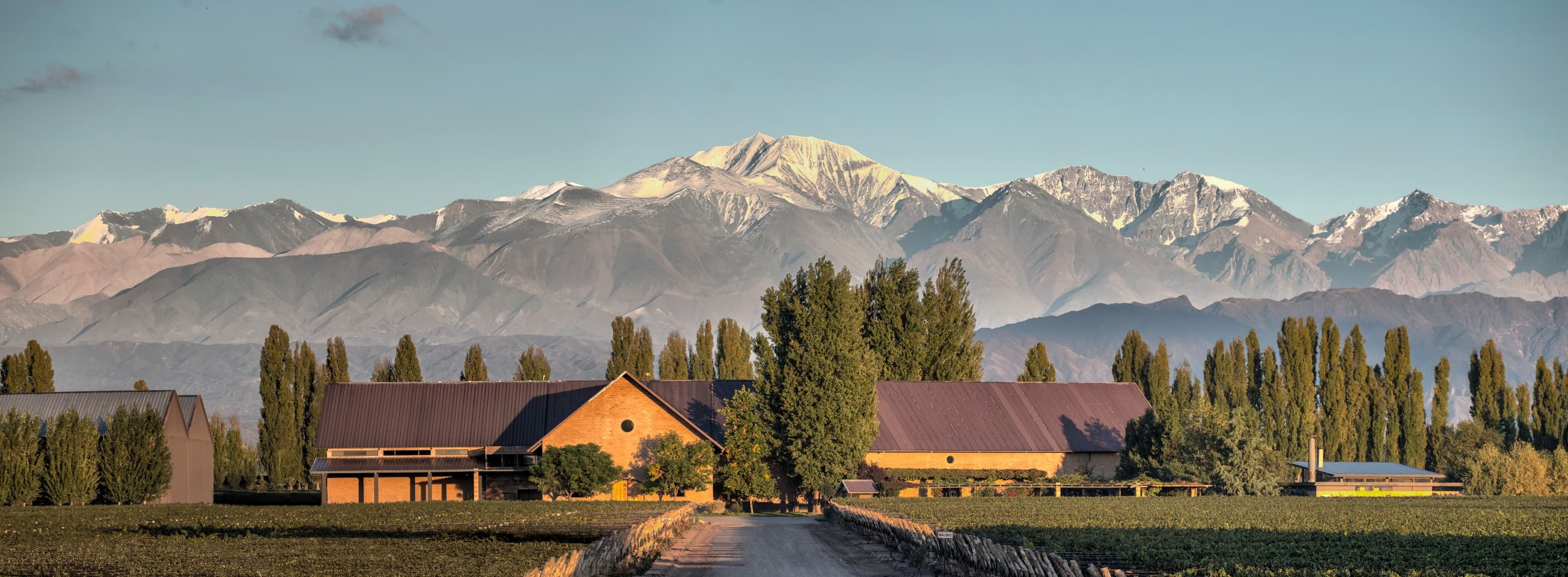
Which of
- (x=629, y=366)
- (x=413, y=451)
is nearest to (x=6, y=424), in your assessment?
(x=413, y=451)

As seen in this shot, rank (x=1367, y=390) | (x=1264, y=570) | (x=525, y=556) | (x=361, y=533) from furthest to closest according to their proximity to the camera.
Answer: (x=1367, y=390) < (x=361, y=533) < (x=525, y=556) < (x=1264, y=570)

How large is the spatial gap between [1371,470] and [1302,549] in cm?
5295

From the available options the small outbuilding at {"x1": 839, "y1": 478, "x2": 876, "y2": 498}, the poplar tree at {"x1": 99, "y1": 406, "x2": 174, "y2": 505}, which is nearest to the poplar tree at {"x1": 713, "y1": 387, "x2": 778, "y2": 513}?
the small outbuilding at {"x1": 839, "y1": 478, "x2": 876, "y2": 498}

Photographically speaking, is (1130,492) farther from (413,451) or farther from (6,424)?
(6,424)

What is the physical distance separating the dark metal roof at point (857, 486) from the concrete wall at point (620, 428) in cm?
810

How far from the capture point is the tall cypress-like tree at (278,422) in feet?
331

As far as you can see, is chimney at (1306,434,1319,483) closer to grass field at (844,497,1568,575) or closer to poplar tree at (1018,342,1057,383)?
grass field at (844,497,1568,575)

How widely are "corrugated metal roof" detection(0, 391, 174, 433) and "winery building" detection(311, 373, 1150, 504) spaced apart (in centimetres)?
925

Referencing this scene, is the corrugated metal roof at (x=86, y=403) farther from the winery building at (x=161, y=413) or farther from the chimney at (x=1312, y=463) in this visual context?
the chimney at (x=1312, y=463)

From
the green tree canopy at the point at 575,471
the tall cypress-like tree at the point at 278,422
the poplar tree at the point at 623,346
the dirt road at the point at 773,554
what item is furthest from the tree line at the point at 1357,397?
the dirt road at the point at 773,554

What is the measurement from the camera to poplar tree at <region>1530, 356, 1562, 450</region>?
346ft

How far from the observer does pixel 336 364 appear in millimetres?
107312

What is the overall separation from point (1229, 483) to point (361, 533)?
44089 mm

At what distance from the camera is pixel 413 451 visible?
3073 inches
